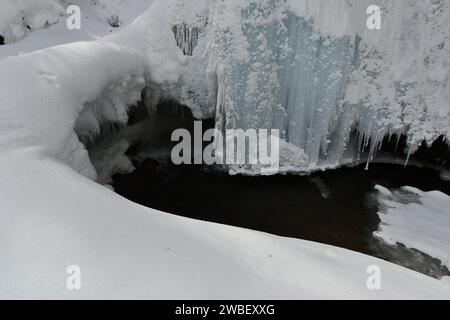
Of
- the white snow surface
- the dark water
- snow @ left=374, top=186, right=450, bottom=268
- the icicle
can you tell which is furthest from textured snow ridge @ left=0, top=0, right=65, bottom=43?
snow @ left=374, top=186, right=450, bottom=268

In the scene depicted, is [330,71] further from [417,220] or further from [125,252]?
[125,252]

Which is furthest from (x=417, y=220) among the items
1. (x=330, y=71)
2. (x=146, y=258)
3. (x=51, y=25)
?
(x=51, y=25)

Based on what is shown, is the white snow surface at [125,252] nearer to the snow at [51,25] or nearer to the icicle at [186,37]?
the icicle at [186,37]

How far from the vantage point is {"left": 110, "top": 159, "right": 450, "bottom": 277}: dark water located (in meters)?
6.45

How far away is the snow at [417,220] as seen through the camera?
20.1 feet

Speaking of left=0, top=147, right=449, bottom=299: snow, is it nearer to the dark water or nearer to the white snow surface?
the white snow surface

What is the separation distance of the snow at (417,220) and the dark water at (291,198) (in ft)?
0.67

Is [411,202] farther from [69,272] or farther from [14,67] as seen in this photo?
[14,67]

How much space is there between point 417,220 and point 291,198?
255 cm

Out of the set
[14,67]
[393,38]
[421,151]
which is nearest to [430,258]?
[421,151]

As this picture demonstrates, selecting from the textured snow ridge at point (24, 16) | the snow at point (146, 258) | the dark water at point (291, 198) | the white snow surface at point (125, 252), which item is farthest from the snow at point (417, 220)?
the textured snow ridge at point (24, 16)

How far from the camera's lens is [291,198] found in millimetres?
7461
